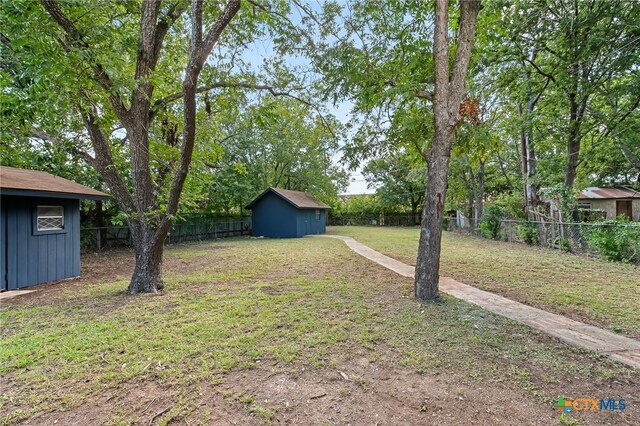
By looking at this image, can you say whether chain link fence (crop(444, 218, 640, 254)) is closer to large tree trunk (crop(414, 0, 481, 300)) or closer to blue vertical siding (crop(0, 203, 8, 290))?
large tree trunk (crop(414, 0, 481, 300))

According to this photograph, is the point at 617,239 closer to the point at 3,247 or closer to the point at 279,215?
the point at 3,247

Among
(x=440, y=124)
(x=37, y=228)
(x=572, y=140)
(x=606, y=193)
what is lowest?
(x=37, y=228)

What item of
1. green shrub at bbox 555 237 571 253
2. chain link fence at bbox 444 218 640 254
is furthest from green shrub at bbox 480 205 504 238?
green shrub at bbox 555 237 571 253

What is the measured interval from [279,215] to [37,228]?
1379cm

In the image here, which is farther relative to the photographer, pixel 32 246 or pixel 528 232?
pixel 528 232

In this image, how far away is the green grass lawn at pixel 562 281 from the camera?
4.35 meters

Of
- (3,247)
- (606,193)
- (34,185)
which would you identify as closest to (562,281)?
(34,185)

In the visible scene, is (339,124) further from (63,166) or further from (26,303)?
(63,166)

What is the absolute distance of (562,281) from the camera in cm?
639

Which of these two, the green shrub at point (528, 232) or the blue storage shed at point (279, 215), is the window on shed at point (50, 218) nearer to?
the blue storage shed at point (279, 215)

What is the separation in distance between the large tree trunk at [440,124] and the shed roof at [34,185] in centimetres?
752

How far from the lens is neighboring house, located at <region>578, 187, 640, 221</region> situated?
18.6 meters

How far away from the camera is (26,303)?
5.04 metres

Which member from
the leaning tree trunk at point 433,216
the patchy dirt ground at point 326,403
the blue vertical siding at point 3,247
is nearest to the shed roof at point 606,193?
the leaning tree trunk at point 433,216
